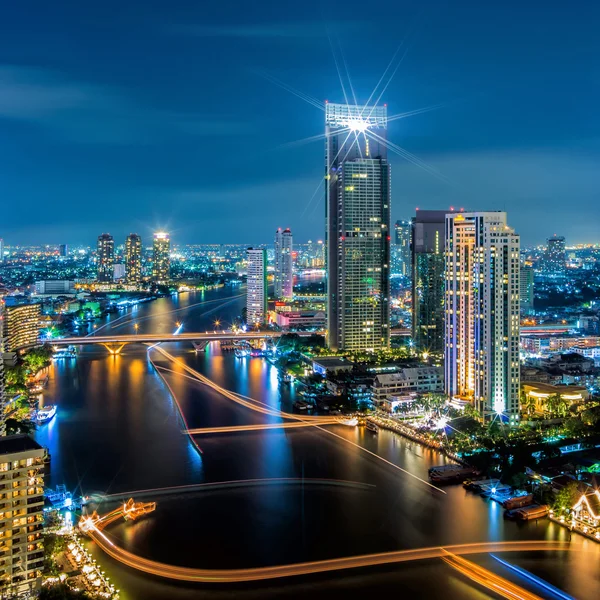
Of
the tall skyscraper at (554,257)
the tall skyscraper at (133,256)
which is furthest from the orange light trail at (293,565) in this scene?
the tall skyscraper at (133,256)

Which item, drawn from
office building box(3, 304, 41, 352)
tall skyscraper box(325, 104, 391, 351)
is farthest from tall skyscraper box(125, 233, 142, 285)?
tall skyscraper box(325, 104, 391, 351)

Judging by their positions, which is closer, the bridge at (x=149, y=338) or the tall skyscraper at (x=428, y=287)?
the tall skyscraper at (x=428, y=287)

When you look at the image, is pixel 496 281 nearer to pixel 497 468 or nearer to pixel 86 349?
pixel 497 468

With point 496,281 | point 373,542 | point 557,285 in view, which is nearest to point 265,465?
point 373,542

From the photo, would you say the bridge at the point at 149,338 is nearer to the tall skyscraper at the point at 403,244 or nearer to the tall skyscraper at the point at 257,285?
the tall skyscraper at the point at 257,285

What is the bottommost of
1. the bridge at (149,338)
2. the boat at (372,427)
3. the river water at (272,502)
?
the river water at (272,502)

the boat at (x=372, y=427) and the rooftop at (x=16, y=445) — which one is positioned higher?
the rooftop at (x=16, y=445)

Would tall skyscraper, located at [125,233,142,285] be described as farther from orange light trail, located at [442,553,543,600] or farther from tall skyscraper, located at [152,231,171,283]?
orange light trail, located at [442,553,543,600]
